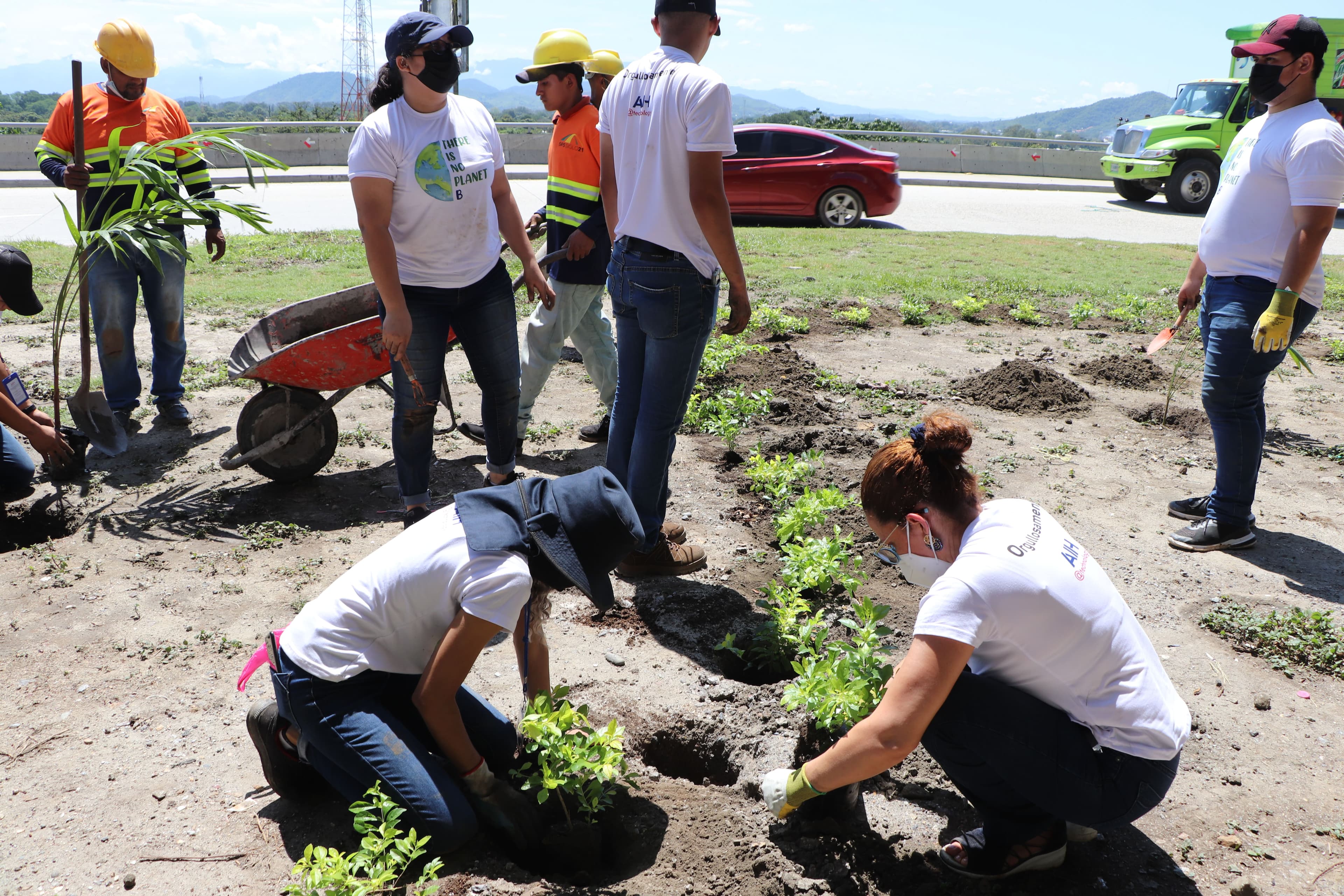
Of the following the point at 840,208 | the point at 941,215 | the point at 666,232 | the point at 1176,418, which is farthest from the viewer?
the point at 941,215

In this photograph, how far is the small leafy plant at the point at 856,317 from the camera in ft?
26.9

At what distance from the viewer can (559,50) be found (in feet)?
16.3

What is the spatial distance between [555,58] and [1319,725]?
4.51 meters

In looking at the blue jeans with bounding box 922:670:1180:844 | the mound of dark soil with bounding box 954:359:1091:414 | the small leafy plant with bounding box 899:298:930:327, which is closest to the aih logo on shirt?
the blue jeans with bounding box 922:670:1180:844

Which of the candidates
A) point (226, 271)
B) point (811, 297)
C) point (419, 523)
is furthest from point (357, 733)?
point (226, 271)

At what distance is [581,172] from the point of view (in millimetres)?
5121

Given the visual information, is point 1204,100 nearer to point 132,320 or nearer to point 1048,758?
point 132,320

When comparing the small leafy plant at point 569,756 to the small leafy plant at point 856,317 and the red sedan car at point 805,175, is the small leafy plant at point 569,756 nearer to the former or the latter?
the small leafy plant at point 856,317

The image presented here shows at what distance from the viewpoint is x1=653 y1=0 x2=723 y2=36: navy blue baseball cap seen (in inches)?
132

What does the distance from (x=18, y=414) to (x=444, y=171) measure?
2.29m

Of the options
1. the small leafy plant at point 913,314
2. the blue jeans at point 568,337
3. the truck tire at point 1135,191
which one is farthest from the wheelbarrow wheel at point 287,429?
the truck tire at point 1135,191

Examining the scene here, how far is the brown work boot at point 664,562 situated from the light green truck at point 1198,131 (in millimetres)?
17844

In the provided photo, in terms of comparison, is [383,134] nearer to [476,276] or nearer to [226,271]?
[476,276]

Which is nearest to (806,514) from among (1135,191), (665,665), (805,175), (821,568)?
(821,568)
